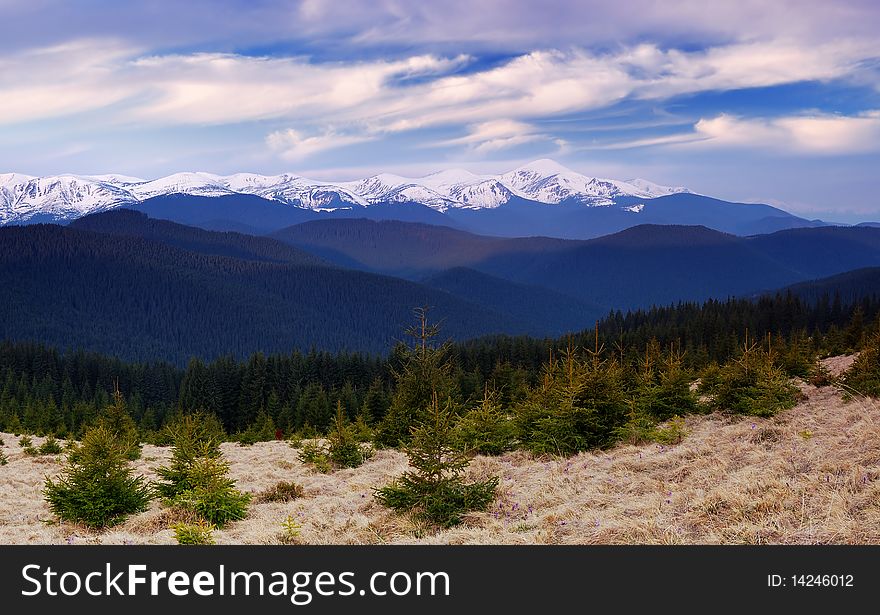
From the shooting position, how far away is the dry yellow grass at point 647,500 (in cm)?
1061

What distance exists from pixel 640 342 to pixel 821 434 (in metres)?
103

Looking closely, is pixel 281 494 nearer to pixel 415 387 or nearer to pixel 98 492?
pixel 98 492

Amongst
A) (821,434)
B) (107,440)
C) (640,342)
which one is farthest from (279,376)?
(821,434)

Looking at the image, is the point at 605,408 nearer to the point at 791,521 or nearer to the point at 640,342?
the point at 791,521

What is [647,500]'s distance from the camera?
1282 cm

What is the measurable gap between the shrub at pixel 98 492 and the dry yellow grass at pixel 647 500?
48cm

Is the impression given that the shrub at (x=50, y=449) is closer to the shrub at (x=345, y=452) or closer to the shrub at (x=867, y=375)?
the shrub at (x=345, y=452)

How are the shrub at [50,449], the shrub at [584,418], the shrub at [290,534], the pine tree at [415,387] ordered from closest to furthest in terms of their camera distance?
the shrub at [290,534] → the shrub at [584,418] → the pine tree at [415,387] → the shrub at [50,449]

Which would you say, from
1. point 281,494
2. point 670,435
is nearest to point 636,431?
point 670,435

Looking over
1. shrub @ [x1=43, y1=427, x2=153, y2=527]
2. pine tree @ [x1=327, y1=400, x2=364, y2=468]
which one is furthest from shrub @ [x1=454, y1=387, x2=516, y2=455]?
shrub @ [x1=43, y1=427, x2=153, y2=527]

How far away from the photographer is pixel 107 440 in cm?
1788

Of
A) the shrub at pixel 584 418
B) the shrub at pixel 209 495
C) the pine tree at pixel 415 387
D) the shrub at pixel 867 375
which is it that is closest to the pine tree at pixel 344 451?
the pine tree at pixel 415 387

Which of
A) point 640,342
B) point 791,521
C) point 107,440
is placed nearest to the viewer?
point 791,521

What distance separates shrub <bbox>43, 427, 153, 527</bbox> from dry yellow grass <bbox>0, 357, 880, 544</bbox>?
477 millimetres
